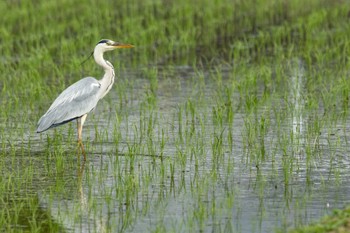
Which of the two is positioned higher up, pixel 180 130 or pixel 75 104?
pixel 75 104

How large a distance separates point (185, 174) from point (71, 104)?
173 centimetres

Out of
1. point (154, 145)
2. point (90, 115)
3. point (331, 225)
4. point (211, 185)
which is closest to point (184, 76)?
point (90, 115)

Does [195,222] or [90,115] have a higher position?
[90,115]

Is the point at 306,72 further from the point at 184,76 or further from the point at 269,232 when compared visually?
the point at 269,232

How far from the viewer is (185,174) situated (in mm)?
7992

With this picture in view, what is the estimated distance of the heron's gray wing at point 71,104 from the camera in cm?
895

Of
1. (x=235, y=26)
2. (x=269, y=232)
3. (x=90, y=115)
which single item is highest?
(x=235, y=26)

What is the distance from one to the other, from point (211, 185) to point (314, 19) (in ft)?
34.4

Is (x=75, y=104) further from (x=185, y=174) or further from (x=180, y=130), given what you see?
(x=185, y=174)

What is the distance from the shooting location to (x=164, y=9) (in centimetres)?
2027

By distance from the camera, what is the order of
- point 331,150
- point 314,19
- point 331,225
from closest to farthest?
point 331,225
point 331,150
point 314,19

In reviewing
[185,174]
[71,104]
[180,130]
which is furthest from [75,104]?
[185,174]

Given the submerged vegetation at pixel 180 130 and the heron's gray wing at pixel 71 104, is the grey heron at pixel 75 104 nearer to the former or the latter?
the heron's gray wing at pixel 71 104

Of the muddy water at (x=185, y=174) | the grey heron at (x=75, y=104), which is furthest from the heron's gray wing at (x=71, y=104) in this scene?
the muddy water at (x=185, y=174)
